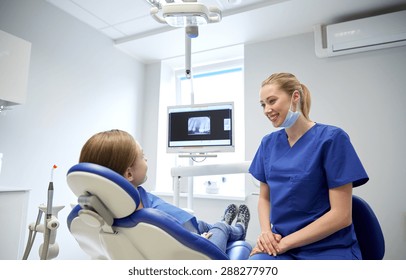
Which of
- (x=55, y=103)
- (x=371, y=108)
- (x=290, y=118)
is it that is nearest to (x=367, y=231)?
(x=290, y=118)

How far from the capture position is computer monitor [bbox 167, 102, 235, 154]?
6.74 ft

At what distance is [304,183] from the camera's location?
951 millimetres

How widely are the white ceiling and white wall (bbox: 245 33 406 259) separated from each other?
0.79 ft

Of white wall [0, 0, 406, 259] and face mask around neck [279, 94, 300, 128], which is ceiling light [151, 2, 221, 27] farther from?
white wall [0, 0, 406, 259]

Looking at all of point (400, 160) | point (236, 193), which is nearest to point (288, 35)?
point (400, 160)

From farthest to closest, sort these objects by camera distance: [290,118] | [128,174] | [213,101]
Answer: [213,101] → [290,118] → [128,174]

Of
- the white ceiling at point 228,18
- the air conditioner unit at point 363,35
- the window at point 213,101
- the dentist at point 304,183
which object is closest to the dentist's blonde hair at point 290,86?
→ the dentist at point 304,183

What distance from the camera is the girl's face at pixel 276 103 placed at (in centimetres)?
103

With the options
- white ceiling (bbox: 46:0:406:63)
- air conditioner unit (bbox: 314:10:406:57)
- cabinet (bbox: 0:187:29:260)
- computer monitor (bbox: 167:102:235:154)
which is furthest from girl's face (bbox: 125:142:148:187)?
air conditioner unit (bbox: 314:10:406:57)

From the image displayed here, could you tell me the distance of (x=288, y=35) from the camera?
2.54 metres

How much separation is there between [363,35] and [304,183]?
5.99 ft

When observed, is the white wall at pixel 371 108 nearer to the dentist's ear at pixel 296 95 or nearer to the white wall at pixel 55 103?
the dentist's ear at pixel 296 95

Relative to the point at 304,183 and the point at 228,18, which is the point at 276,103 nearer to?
the point at 304,183
